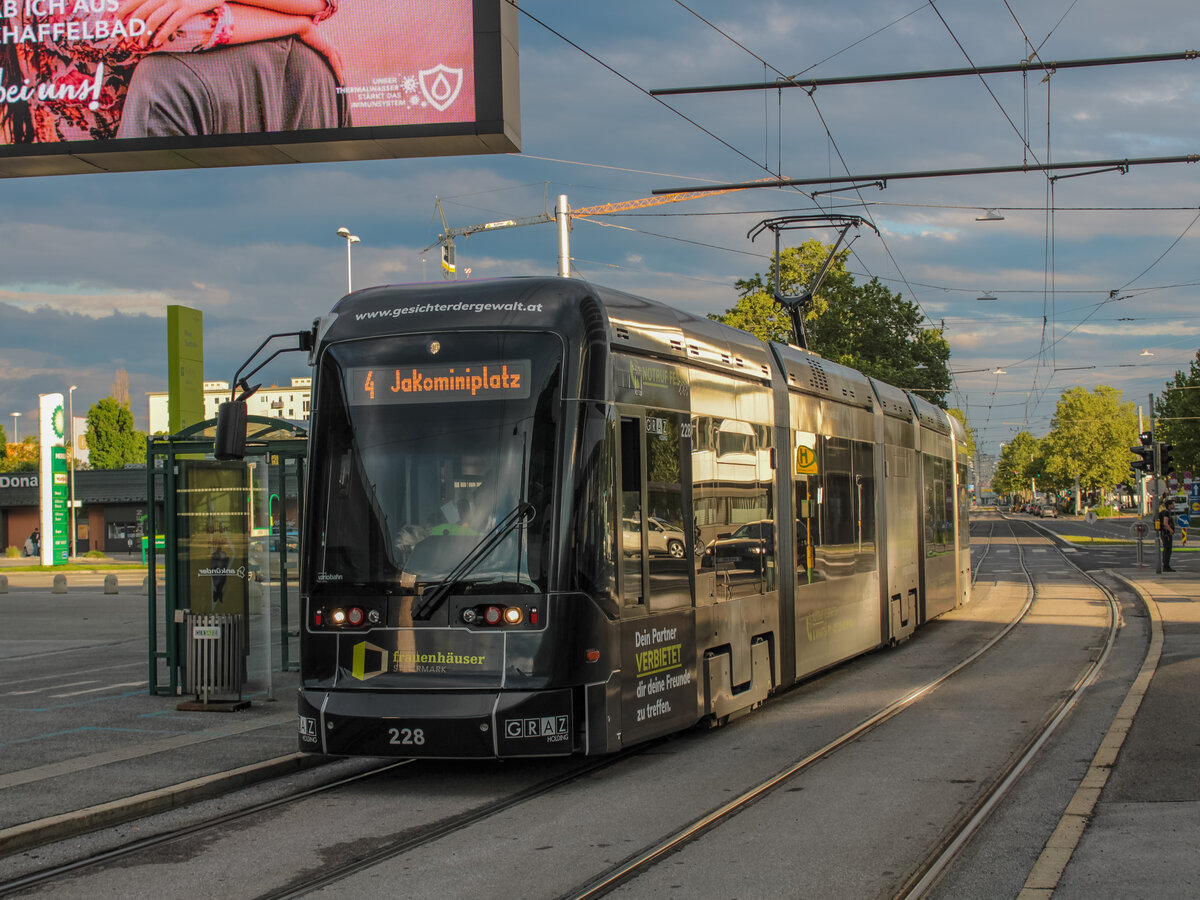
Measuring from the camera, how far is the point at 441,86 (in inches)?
580

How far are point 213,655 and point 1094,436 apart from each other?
119m

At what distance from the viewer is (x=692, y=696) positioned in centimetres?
949

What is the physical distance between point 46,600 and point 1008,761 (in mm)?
29352

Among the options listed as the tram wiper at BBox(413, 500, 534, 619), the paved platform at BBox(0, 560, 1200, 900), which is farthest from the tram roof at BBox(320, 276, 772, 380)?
the paved platform at BBox(0, 560, 1200, 900)

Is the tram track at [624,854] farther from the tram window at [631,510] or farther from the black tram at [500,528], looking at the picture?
the tram window at [631,510]

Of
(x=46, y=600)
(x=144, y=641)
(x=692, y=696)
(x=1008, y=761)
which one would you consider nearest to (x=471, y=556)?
(x=692, y=696)

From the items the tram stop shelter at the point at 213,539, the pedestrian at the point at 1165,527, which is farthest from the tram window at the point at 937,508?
the pedestrian at the point at 1165,527

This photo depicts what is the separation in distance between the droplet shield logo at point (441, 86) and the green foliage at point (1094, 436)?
115115 mm

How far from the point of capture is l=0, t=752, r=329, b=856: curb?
7100mm

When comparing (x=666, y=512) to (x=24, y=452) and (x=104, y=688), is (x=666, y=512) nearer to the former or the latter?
(x=104, y=688)

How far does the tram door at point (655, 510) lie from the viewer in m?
8.63

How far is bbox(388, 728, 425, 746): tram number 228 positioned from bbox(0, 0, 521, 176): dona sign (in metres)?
8.48

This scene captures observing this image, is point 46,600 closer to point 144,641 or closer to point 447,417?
point 144,641

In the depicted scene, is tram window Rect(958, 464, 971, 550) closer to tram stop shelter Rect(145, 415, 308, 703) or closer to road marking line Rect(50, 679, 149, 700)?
tram stop shelter Rect(145, 415, 308, 703)
